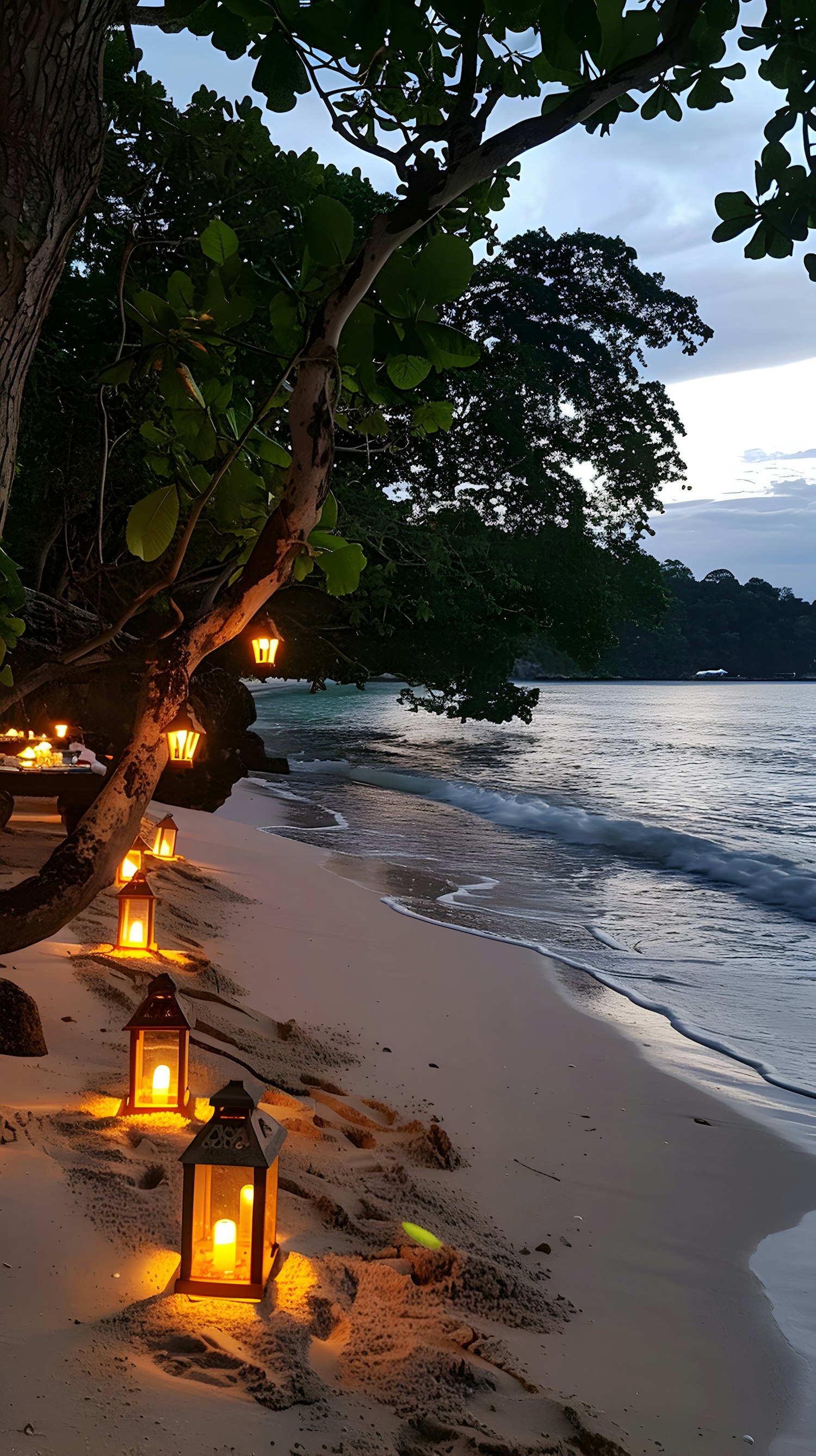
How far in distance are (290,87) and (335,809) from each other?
19.0m

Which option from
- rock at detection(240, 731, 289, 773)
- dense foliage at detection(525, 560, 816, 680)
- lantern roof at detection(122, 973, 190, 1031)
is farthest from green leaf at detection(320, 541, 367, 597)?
dense foliage at detection(525, 560, 816, 680)

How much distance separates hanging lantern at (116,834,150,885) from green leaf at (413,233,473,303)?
17.2 ft

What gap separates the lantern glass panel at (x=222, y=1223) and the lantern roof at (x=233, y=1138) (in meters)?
0.04

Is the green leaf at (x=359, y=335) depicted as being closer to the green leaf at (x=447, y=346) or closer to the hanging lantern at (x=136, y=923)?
the green leaf at (x=447, y=346)

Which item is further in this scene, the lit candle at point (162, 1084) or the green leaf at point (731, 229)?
the lit candle at point (162, 1084)

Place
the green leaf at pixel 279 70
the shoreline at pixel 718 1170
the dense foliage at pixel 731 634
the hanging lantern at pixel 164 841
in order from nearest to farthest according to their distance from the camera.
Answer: the green leaf at pixel 279 70, the shoreline at pixel 718 1170, the hanging lantern at pixel 164 841, the dense foliage at pixel 731 634

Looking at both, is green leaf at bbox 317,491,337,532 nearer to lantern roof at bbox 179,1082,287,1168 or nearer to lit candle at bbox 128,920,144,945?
lantern roof at bbox 179,1082,287,1168

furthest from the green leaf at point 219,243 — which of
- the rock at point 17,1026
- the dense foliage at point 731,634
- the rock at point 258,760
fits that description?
the dense foliage at point 731,634

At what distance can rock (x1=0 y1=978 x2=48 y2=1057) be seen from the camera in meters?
3.92

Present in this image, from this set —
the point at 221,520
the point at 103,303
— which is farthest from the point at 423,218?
the point at 103,303

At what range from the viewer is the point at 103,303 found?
11.3m

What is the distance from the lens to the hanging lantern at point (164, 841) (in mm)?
9281

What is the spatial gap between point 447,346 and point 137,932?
14.6ft

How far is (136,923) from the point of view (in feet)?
19.0
